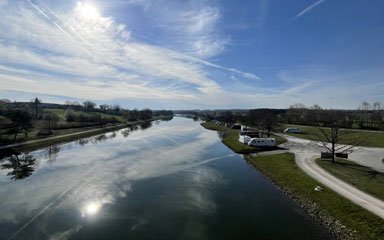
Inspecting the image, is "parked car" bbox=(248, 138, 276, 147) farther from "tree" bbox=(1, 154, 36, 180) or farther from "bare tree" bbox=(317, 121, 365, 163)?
"tree" bbox=(1, 154, 36, 180)

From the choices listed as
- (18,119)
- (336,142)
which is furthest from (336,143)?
(18,119)

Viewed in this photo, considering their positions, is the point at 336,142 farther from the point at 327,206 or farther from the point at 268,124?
the point at 327,206

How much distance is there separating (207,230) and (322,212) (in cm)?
832

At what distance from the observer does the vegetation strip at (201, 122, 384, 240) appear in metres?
15.2

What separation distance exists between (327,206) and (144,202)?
13.7 m

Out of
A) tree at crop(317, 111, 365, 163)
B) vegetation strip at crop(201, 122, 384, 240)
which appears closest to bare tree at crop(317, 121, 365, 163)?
tree at crop(317, 111, 365, 163)

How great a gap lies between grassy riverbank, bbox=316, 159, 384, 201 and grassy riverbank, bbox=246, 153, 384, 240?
9.03ft

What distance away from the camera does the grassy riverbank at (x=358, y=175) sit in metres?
20.6

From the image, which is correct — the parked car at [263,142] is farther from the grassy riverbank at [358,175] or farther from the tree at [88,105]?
the tree at [88,105]

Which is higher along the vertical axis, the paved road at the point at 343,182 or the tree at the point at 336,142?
the tree at the point at 336,142

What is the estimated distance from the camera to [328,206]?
18641 millimetres

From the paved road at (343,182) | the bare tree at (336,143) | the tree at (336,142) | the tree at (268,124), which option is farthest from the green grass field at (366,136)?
the paved road at (343,182)

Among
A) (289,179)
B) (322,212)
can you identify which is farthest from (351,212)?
(289,179)

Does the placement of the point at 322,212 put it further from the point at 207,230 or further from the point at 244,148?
the point at 244,148
